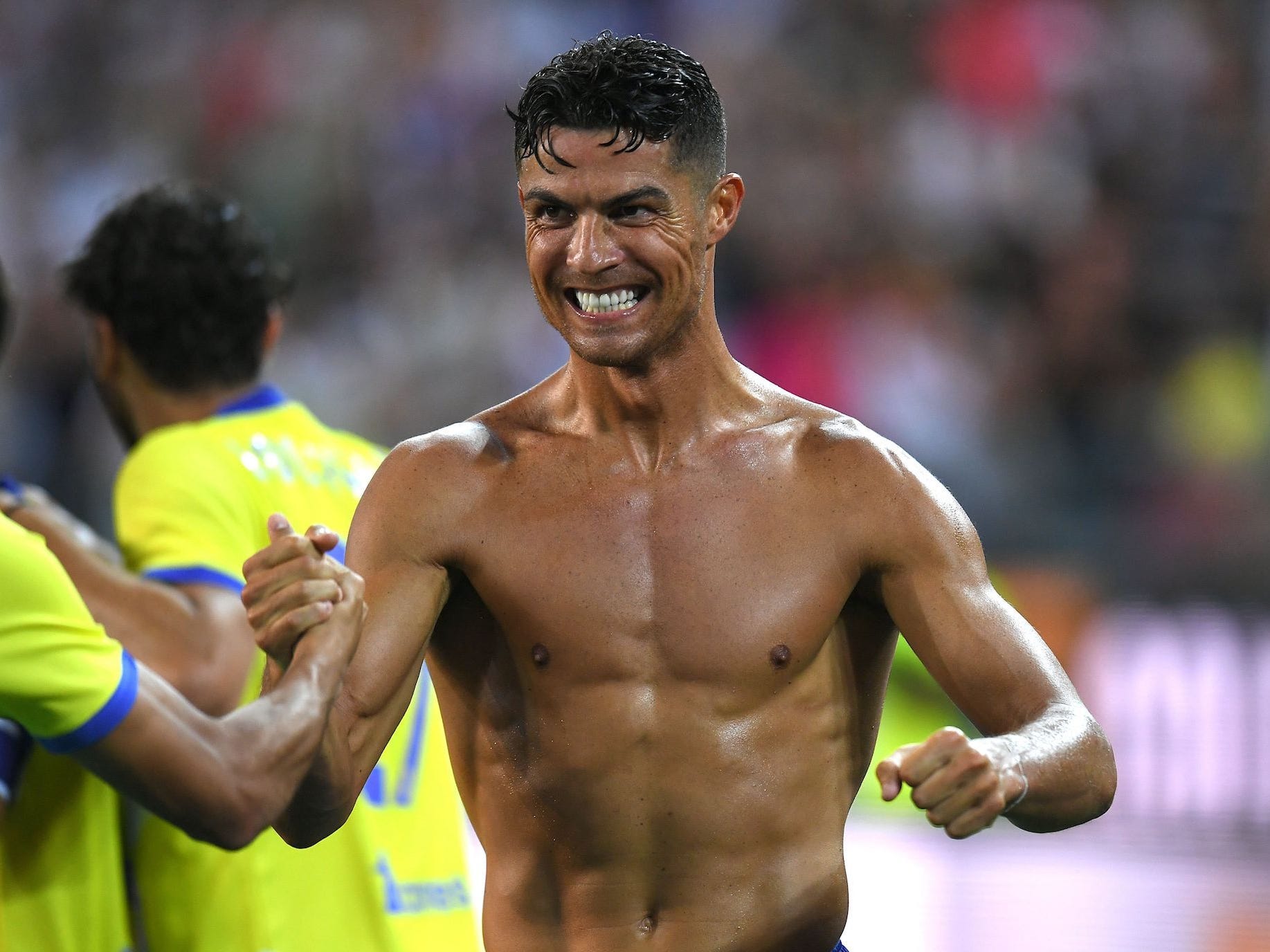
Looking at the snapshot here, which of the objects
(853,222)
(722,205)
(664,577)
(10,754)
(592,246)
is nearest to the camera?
(592,246)

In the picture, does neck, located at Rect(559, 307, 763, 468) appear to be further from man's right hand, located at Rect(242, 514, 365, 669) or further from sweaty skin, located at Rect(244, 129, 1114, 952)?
man's right hand, located at Rect(242, 514, 365, 669)

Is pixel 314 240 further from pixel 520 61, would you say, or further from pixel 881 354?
pixel 881 354

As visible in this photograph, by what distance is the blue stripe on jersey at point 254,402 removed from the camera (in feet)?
12.7

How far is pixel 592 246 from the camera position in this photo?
106 inches

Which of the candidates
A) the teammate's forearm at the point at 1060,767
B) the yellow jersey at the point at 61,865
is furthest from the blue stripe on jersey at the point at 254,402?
the teammate's forearm at the point at 1060,767

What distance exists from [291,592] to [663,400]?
29.4 inches

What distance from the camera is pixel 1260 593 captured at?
6.26 metres

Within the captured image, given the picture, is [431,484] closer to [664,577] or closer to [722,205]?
[664,577]

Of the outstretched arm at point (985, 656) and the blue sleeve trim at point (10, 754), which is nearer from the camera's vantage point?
the outstretched arm at point (985, 656)

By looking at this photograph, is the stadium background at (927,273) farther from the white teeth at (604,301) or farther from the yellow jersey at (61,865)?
the white teeth at (604,301)

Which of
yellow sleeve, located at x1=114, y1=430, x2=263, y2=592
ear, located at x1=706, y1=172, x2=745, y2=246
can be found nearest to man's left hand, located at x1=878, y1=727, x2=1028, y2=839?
ear, located at x1=706, y1=172, x2=745, y2=246

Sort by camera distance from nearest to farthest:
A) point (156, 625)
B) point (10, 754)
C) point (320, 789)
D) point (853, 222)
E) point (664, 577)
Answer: point (320, 789), point (664, 577), point (10, 754), point (156, 625), point (853, 222)

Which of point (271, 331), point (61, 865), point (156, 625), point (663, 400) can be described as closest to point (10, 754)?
point (61, 865)

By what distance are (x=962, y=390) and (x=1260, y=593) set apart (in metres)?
1.89
